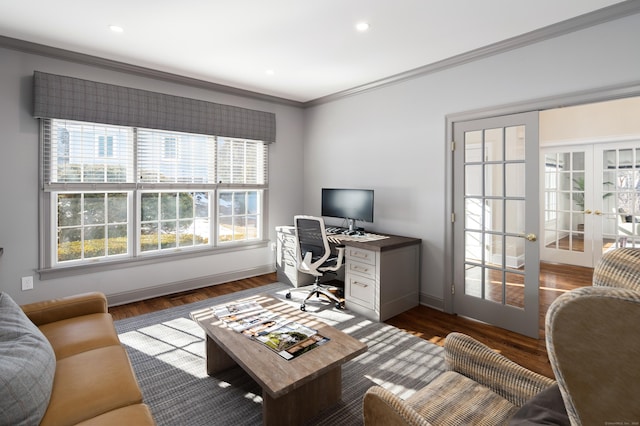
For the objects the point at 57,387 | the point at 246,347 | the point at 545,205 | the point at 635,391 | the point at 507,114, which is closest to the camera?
the point at 635,391

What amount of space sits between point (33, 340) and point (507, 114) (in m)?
3.74

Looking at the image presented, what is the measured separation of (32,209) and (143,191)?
1.02 meters

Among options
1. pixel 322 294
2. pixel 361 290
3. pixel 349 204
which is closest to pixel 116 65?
pixel 349 204

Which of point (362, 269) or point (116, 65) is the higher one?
point (116, 65)

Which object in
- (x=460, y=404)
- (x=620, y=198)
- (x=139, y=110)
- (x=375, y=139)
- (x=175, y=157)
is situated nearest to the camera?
(x=460, y=404)

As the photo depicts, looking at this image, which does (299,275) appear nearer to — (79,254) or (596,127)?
(79,254)

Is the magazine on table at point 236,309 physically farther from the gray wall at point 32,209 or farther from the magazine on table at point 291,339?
the gray wall at point 32,209

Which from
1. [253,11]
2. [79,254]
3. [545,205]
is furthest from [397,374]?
[545,205]

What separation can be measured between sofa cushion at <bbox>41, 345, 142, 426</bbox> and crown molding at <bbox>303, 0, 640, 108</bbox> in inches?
147

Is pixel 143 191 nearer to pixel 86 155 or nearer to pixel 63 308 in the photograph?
pixel 86 155

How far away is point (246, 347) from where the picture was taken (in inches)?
74.0

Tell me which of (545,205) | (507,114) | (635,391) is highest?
(507,114)

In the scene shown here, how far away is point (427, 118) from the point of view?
366 cm

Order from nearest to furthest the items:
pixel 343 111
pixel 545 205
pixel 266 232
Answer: pixel 343 111
pixel 266 232
pixel 545 205
